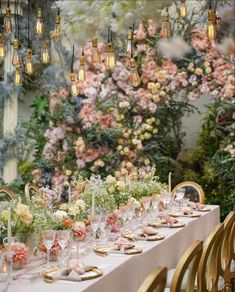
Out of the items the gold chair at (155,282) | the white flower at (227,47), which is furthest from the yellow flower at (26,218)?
the white flower at (227,47)

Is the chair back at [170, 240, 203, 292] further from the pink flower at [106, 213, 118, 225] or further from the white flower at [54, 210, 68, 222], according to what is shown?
the pink flower at [106, 213, 118, 225]

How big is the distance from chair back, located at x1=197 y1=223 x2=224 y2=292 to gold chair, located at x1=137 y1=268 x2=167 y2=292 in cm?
116

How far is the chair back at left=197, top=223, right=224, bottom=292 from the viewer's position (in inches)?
138

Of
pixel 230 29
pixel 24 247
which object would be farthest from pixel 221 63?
pixel 24 247

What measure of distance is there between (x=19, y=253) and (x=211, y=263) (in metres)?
1.42

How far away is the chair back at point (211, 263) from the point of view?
351cm

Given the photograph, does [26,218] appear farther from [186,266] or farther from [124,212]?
[124,212]

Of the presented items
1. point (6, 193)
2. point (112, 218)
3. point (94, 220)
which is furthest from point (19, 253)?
point (6, 193)

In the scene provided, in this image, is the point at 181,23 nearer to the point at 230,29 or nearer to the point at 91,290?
the point at 230,29

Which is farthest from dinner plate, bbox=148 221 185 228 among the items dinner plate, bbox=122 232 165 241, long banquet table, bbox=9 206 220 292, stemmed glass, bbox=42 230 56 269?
stemmed glass, bbox=42 230 56 269

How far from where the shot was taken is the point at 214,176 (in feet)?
26.9

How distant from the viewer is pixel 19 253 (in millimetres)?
3291

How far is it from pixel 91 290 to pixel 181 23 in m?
6.26

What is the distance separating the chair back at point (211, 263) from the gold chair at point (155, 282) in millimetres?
1160
